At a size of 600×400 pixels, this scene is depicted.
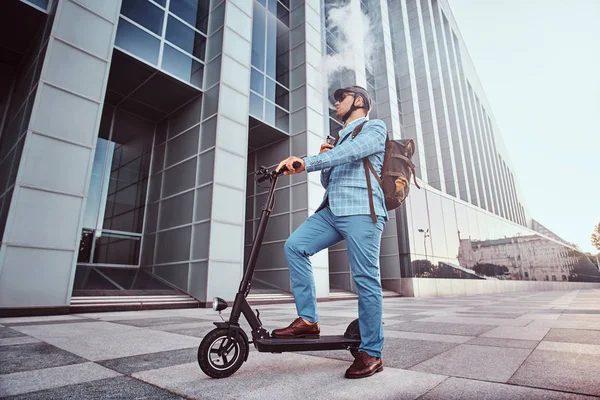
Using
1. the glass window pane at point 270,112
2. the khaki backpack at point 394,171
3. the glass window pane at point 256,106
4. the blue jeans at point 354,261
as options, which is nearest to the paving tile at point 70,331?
the blue jeans at point 354,261

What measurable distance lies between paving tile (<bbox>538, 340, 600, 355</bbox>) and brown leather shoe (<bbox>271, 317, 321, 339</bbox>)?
1.90 meters

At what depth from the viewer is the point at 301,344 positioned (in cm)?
200

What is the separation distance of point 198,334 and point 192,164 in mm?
A: 7379

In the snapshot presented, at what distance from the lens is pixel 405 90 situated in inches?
870

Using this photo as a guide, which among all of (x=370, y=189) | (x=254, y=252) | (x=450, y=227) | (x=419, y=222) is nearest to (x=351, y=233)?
(x=370, y=189)

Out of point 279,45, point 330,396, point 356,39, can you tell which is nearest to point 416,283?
point 279,45

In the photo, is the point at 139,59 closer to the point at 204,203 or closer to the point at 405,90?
the point at 204,203

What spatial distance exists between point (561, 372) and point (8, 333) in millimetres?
5062

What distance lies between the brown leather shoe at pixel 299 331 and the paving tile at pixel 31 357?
56.6 inches

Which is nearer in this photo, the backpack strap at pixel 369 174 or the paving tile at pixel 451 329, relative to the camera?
the backpack strap at pixel 369 174

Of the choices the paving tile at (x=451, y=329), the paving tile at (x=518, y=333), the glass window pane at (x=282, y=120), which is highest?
the glass window pane at (x=282, y=120)

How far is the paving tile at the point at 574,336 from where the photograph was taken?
290cm

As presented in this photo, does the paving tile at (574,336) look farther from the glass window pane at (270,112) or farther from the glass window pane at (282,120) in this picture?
the glass window pane at (282,120)

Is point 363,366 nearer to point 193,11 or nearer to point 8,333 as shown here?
point 8,333
